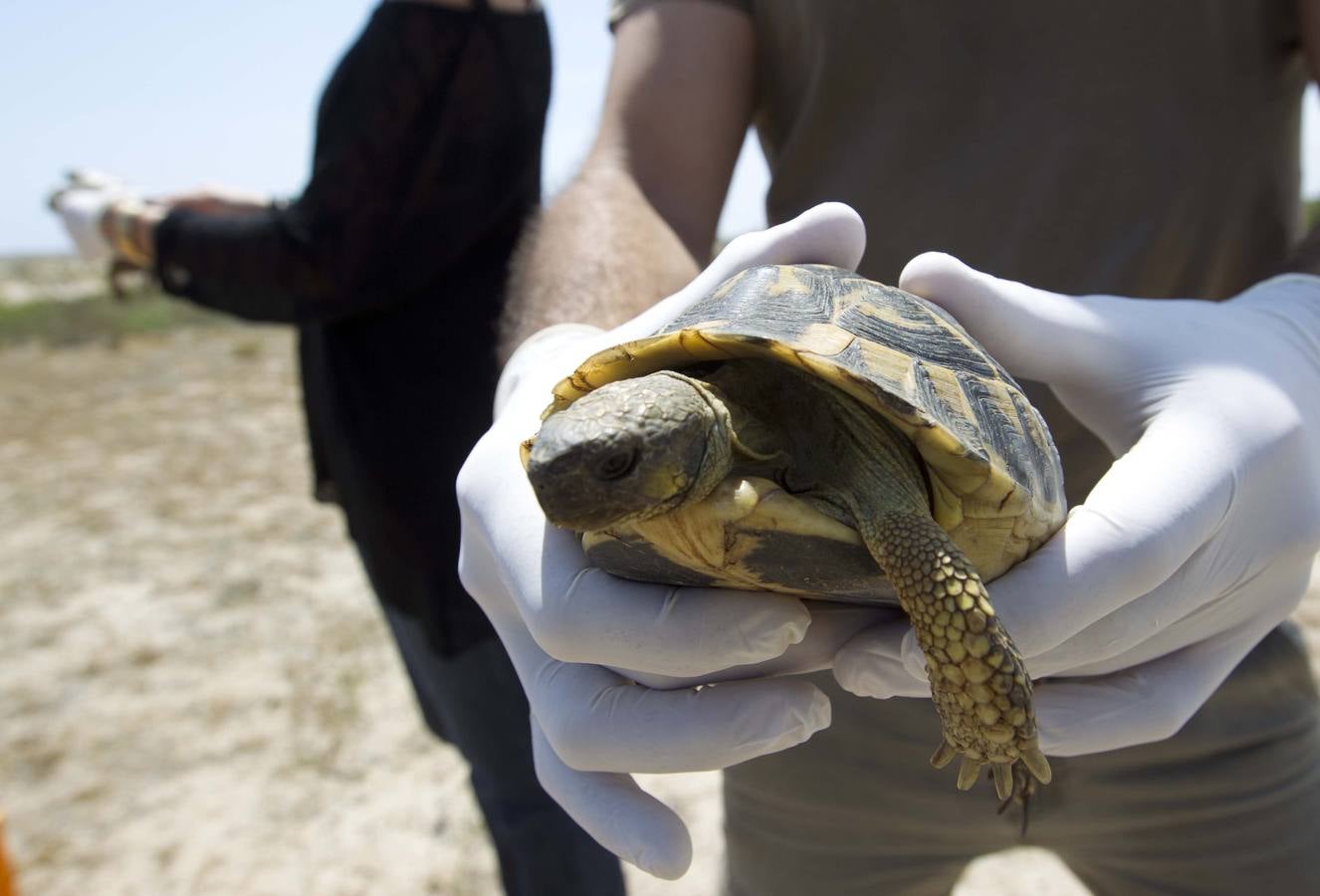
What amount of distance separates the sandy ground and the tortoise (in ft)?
7.55

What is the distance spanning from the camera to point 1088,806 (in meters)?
1.84

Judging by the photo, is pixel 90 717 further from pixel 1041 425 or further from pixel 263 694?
pixel 1041 425

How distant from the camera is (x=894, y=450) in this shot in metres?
1.29

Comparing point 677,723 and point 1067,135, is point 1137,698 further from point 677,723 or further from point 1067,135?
point 1067,135

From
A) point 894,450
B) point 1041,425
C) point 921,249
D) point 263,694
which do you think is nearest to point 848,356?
point 894,450

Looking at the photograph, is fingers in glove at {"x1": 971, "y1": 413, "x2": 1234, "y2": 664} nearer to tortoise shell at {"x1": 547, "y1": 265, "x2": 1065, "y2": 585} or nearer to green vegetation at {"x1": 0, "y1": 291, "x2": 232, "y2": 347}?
tortoise shell at {"x1": 547, "y1": 265, "x2": 1065, "y2": 585}

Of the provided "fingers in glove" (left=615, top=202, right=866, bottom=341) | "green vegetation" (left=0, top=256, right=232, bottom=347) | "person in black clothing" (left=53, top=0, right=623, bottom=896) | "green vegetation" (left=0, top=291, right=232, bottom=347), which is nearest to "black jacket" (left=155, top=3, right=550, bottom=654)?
"person in black clothing" (left=53, top=0, right=623, bottom=896)

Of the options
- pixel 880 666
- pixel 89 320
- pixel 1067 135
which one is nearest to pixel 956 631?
pixel 880 666

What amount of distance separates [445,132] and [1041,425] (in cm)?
161

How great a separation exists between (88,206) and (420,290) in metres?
1.43

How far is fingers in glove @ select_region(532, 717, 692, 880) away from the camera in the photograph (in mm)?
1524

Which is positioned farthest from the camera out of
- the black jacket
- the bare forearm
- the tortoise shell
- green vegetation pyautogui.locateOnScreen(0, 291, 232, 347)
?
green vegetation pyautogui.locateOnScreen(0, 291, 232, 347)

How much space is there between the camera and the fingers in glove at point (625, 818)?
1524 millimetres

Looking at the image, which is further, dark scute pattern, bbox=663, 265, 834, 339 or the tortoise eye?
dark scute pattern, bbox=663, 265, 834, 339
